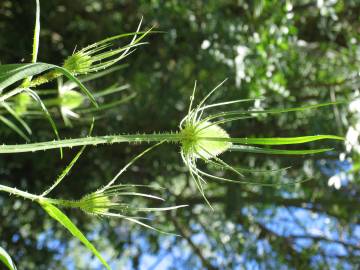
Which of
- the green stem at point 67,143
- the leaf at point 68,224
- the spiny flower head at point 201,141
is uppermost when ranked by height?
the spiny flower head at point 201,141

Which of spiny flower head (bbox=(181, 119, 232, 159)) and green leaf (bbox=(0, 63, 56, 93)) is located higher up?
spiny flower head (bbox=(181, 119, 232, 159))

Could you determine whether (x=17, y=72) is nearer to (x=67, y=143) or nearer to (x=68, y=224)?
(x=67, y=143)

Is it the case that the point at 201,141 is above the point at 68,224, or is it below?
above

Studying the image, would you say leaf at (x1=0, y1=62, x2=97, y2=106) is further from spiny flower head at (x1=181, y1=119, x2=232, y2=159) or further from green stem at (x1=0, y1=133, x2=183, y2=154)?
spiny flower head at (x1=181, y1=119, x2=232, y2=159)

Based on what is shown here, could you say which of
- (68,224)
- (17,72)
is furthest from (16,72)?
(68,224)

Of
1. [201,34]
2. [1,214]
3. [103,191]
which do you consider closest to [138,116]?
[201,34]

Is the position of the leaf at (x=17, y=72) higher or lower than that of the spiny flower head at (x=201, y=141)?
lower

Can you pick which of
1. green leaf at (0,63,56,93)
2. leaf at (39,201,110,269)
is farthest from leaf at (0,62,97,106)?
leaf at (39,201,110,269)

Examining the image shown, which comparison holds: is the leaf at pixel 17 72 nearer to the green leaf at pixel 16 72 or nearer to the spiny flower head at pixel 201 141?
the green leaf at pixel 16 72

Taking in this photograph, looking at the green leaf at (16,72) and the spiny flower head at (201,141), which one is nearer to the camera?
the green leaf at (16,72)

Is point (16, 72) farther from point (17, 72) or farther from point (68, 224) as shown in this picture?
point (68, 224)

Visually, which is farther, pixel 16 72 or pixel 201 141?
pixel 201 141

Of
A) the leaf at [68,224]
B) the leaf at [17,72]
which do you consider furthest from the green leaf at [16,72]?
the leaf at [68,224]
